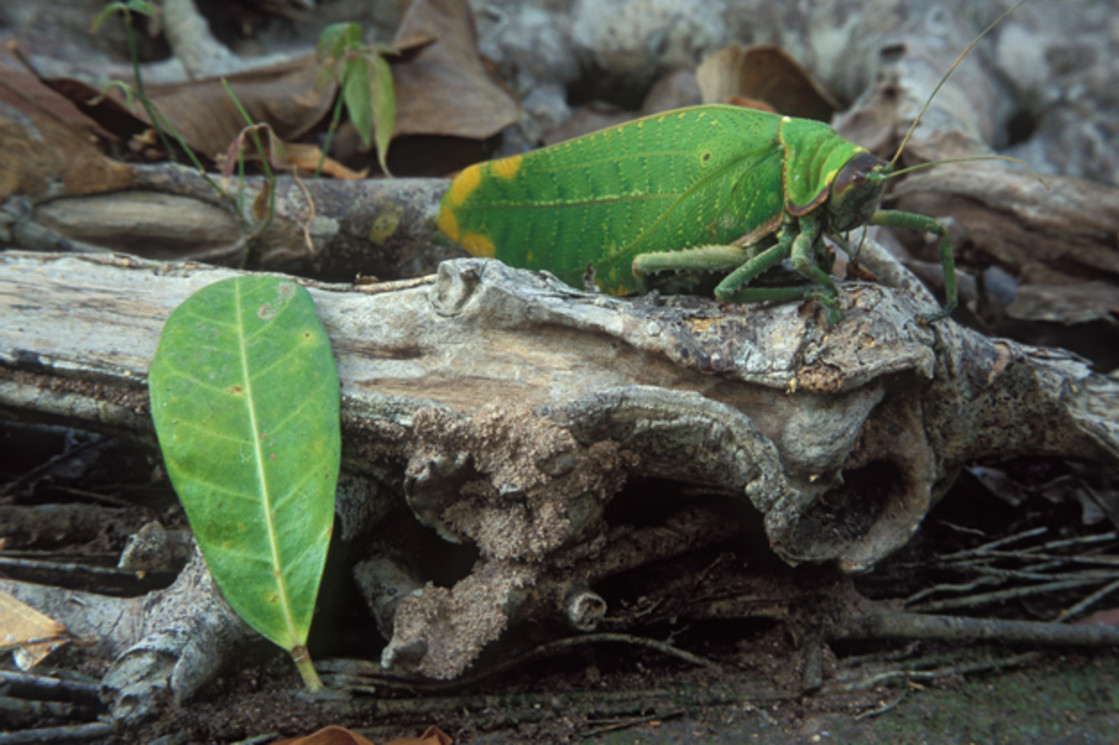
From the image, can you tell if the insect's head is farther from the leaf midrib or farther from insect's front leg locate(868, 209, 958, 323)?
the leaf midrib

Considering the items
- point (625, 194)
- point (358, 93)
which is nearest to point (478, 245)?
point (625, 194)

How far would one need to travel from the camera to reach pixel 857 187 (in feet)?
4.23

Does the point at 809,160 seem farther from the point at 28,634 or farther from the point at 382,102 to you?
the point at 28,634

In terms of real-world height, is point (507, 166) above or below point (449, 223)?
above

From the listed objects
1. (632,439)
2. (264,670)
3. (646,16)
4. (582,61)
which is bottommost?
(264,670)

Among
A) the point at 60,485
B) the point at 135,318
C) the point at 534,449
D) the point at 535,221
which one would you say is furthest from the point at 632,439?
the point at 60,485

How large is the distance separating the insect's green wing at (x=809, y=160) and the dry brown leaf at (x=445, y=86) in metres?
1.34

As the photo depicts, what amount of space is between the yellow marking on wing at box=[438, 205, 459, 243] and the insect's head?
2.73 feet

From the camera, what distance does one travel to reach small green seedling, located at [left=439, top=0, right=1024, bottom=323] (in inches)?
53.2

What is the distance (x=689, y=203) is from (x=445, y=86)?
4.61ft

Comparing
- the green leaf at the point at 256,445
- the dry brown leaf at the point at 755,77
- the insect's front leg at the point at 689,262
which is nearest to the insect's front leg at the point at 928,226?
the insect's front leg at the point at 689,262

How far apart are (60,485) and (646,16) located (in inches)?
111

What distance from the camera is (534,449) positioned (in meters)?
1.22

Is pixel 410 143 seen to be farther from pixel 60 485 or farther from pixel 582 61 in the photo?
pixel 60 485
